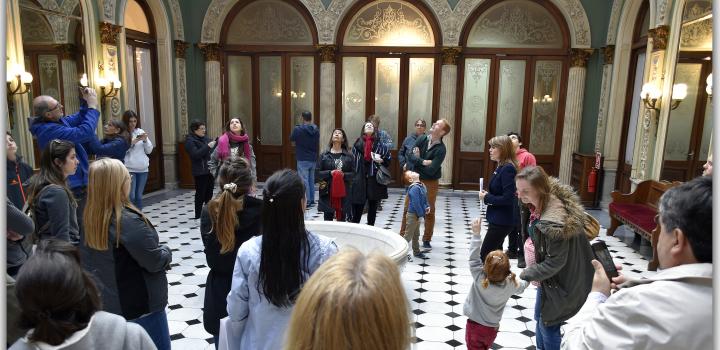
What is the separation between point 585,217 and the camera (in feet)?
8.45

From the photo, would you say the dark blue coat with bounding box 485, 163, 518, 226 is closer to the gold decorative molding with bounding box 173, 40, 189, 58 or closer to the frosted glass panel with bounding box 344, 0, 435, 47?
the frosted glass panel with bounding box 344, 0, 435, 47

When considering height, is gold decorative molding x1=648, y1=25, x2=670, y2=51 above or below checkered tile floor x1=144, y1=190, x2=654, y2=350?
above

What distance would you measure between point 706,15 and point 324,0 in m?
6.77

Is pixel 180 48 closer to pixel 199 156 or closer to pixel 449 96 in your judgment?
pixel 199 156

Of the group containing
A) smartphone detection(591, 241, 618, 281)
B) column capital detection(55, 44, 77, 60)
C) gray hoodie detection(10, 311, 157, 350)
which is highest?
column capital detection(55, 44, 77, 60)

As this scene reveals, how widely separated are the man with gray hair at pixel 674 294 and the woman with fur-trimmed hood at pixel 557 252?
107cm

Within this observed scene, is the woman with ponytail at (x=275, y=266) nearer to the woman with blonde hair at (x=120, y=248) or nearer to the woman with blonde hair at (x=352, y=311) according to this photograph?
the woman with blonde hair at (x=120, y=248)

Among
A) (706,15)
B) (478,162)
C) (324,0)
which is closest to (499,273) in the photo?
(706,15)

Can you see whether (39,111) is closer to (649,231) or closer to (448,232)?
(448,232)

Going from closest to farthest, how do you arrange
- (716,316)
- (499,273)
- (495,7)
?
(716,316)
(499,273)
(495,7)

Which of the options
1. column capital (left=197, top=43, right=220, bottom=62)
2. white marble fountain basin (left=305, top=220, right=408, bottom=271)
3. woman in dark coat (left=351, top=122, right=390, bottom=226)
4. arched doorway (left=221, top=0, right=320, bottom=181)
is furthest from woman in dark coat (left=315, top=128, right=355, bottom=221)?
column capital (left=197, top=43, right=220, bottom=62)

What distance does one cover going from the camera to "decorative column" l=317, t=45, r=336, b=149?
9.99 meters

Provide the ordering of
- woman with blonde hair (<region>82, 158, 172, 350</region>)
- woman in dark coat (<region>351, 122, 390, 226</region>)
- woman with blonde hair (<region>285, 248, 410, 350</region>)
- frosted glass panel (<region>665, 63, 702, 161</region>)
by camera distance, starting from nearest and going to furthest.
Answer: woman with blonde hair (<region>285, 248, 410, 350</region>) < woman with blonde hair (<region>82, 158, 172, 350</region>) < woman in dark coat (<region>351, 122, 390, 226</region>) < frosted glass panel (<region>665, 63, 702, 161</region>)

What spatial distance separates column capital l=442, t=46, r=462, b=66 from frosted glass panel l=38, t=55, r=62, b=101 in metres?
7.14
